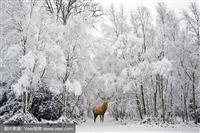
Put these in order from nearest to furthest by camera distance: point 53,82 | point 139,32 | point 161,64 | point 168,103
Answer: point 53,82 → point 161,64 → point 139,32 → point 168,103

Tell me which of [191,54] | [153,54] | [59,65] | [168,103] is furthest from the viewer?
[168,103]

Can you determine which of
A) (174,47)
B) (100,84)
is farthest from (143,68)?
(100,84)

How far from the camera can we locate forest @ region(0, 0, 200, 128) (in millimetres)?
10008

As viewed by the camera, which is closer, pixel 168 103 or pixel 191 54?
pixel 191 54

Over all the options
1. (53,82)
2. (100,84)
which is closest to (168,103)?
(100,84)

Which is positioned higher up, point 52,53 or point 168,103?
point 52,53

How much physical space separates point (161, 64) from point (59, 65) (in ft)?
21.0

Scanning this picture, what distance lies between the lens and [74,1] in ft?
50.5

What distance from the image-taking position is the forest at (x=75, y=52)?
32.8 ft

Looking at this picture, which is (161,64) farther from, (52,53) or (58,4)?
(58,4)

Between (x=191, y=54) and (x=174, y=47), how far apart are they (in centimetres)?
122

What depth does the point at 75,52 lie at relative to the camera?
12016 mm

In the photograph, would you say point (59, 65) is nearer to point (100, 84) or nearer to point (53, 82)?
point (53, 82)

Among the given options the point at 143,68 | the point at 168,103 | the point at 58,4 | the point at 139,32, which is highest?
the point at 58,4
